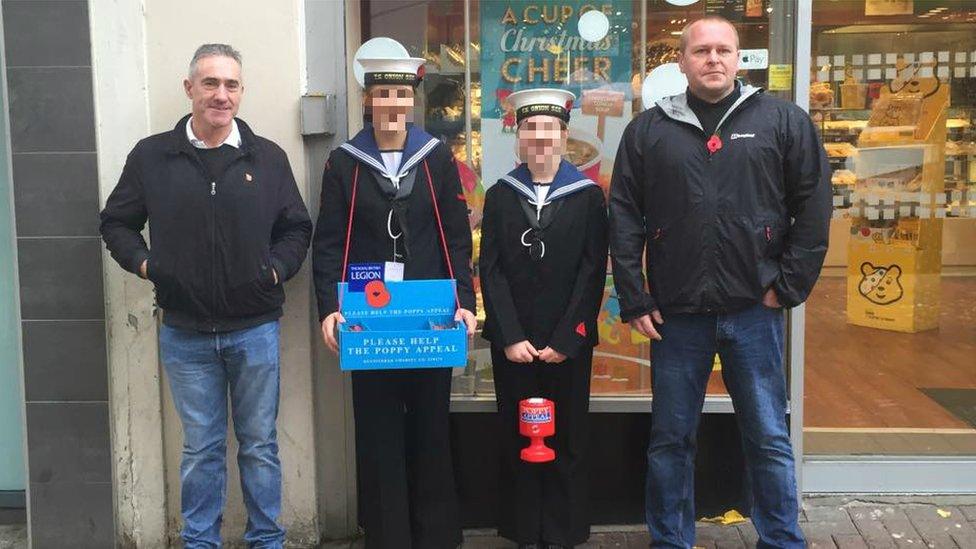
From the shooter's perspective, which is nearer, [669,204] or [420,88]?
[669,204]

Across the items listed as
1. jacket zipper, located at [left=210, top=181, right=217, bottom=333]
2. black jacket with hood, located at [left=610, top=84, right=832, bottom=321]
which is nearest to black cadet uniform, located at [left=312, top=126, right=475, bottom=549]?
jacket zipper, located at [left=210, top=181, right=217, bottom=333]

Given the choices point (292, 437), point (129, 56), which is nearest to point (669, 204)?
point (292, 437)

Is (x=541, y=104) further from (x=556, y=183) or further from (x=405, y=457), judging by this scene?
(x=405, y=457)

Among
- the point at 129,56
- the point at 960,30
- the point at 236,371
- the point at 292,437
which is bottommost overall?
the point at 292,437

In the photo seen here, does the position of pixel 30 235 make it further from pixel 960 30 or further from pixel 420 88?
pixel 960 30

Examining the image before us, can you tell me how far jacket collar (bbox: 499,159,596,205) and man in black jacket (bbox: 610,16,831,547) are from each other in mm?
143

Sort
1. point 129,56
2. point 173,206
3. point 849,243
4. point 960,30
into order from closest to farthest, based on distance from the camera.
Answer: point 173,206, point 129,56, point 960,30, point 849,243

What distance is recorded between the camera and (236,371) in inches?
134

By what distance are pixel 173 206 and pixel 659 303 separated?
1801 millimetres

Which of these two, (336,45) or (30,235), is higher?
(336,45)

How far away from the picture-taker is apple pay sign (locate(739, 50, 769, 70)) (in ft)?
13.3

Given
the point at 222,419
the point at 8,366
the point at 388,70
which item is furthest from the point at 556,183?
the point at 8,366

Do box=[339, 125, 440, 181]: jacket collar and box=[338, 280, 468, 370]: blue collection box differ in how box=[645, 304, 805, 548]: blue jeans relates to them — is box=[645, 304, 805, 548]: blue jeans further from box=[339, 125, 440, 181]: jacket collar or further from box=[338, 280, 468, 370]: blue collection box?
box=[339, 125, 440, 181]: jacket collar

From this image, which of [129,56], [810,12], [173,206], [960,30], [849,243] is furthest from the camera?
[849,243]
